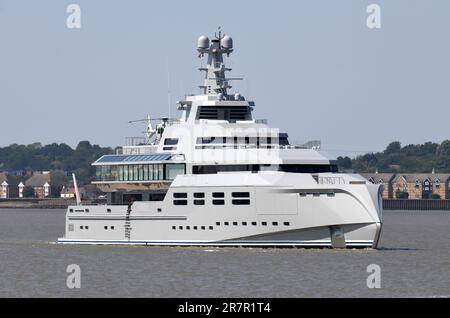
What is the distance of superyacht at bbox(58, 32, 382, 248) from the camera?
212 feet

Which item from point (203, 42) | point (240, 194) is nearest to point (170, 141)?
point (203, 42)

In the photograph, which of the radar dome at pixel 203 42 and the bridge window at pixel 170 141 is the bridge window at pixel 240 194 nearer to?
the bridge window at pixel 170 141

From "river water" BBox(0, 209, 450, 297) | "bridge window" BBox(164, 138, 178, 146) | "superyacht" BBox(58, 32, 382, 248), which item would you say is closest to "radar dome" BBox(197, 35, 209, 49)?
"superyacht" BBox(58, 32, 382, 248)

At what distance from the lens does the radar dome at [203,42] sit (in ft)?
246

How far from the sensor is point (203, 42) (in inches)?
2955

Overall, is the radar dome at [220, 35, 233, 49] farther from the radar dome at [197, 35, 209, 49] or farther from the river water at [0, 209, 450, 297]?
the river water at [0, 209, 450, 297]

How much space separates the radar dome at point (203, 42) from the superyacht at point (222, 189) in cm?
6

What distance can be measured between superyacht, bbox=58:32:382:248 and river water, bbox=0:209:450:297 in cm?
94

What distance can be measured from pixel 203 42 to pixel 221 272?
1994 cm

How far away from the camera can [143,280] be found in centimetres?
5662
